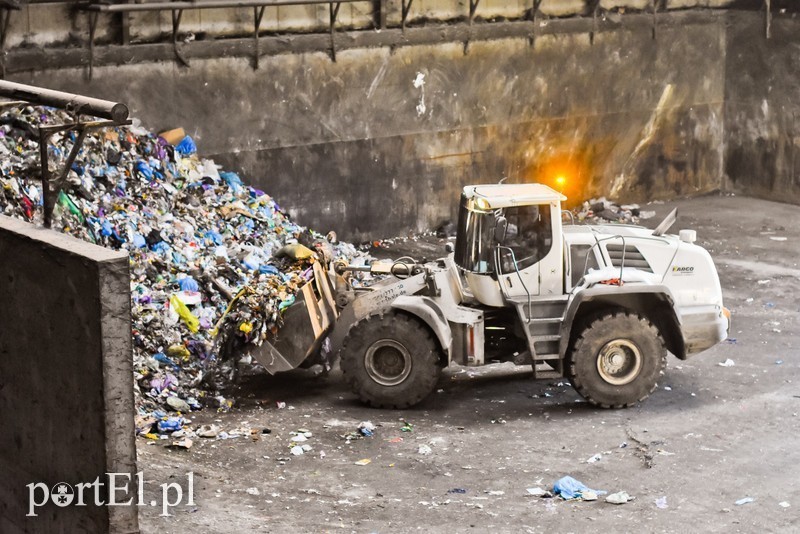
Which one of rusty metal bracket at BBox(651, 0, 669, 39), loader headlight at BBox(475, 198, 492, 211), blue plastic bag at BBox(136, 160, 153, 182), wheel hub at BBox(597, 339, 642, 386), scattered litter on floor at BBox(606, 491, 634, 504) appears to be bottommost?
scattered litter on floor at BBox(606, 491, 634, 504)

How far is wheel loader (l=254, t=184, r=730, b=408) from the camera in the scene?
10992mm

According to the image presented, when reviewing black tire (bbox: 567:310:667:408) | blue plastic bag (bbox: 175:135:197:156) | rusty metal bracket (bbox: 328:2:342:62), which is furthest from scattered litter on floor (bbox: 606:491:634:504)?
rusty metal bracket (bbox: 328:2:342:62)

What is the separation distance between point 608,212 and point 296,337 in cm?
912

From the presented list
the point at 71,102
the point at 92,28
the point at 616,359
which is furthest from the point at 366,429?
the point at 92,28

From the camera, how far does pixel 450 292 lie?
11.3 metres

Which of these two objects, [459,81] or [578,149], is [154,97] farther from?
[578,149]

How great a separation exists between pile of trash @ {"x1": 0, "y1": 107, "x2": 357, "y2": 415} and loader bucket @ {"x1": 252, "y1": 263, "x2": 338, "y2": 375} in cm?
9

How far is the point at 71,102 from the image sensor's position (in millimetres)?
7309

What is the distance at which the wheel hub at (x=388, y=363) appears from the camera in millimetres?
11031

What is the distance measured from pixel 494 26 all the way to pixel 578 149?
2594 millimetres

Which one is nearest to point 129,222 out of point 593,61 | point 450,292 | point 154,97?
point 154,97

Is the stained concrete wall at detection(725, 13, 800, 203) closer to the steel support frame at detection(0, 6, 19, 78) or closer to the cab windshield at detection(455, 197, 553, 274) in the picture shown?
the cab windshield at detection(455, 197, 553, 274)

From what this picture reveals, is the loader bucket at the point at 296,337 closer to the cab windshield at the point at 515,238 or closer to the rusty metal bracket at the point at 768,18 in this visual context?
the cab windshield at the point at 515,238

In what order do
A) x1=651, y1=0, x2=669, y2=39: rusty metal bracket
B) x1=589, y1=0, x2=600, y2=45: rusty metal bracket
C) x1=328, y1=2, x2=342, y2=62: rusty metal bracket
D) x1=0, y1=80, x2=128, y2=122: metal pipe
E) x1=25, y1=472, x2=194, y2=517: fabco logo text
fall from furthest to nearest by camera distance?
x1=651, y1=0, x2=669, y2=39: rusty metal bracket → x1=589, y1=0, x2=600, y2=45: rusty metal bracket → x1=328, y1=2, x2=342, y2=62: rusty metal bracket → x1=0, y1=80, x2=128, y2=122: metal pipe → x1=25, y1=472, x2=194, y2=517: fabco logo text
